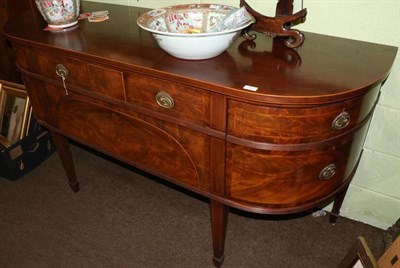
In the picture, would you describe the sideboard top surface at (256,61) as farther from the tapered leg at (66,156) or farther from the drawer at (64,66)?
the tapered leg at (66,156)

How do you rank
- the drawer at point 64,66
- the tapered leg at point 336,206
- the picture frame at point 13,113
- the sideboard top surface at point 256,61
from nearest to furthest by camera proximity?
the sideboard top surface at point 256,61
the drawer at point 64,66
the tapered leg at point 336,206
the picture frame at point 13,113

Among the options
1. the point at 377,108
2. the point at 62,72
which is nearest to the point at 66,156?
the point at 62,72

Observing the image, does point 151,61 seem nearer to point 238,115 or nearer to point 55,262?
point 238,115

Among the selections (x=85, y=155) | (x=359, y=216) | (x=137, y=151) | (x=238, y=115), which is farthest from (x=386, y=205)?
(x=85, y=155)

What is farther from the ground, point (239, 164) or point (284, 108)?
point (284, 108)

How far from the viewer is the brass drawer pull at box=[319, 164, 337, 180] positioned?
1.00 meters

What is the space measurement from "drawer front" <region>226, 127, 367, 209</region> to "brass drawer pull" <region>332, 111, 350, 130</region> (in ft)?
0.21

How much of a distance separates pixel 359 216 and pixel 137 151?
1.05 m

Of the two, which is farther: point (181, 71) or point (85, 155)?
point (85, 155)

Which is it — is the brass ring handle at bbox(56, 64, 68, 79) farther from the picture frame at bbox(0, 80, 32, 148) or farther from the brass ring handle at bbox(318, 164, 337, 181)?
the brass ring handle at bbox(318, 164, 337, 181)

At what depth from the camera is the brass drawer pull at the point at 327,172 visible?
3.27 ft

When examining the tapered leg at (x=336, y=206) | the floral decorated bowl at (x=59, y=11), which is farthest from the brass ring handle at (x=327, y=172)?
the floral decorated bowl at (x=59, y=11)

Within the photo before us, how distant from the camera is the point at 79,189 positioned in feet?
5.90

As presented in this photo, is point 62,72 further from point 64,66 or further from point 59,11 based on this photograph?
point 59,11
